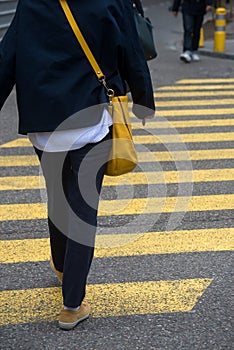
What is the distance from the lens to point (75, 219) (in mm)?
3639

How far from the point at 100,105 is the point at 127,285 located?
1194 millimetres

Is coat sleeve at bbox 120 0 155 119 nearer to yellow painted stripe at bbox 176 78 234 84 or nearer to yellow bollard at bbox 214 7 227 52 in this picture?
yellow painted stripe at bbox 176 78 234 84

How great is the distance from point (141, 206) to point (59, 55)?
2479mm

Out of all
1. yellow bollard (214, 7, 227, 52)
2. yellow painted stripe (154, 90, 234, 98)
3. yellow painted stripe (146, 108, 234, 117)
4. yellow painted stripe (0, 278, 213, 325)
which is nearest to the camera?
yellow painted stripe (0, 278, 213, 325)

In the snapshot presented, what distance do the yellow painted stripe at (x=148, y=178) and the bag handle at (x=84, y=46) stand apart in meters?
2.83

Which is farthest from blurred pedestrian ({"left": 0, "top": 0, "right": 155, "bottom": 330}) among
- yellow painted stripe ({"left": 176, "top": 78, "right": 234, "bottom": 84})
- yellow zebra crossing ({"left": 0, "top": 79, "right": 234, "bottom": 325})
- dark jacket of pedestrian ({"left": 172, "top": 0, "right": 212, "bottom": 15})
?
dark jacket of pedestrian ({"left": 172, "top": 0, "right": 212, "bottom": 15})

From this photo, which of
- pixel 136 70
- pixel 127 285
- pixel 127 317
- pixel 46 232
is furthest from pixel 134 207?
pixel 136 70

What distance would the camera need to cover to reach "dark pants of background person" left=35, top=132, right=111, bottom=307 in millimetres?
3578

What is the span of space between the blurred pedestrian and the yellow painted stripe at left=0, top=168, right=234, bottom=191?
8.68 feet

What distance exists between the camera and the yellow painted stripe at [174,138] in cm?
785

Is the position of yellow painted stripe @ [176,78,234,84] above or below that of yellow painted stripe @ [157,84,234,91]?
below

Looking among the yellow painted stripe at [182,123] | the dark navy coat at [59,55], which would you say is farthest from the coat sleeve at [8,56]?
the yellow painted stripe at [182,123]

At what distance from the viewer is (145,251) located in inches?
192

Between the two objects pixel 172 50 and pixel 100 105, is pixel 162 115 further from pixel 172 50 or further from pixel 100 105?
pixel 172 50
